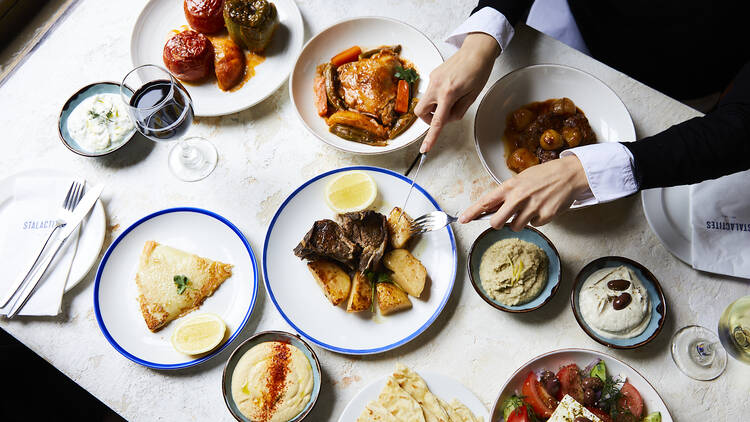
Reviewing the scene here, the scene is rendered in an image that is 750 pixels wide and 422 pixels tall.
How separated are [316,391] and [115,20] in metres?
2.17

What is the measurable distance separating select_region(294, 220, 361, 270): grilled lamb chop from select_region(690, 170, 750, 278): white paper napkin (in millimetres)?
1480

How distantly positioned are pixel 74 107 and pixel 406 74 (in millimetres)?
1620

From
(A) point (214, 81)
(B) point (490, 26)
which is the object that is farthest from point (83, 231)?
(B) point (490, 26)

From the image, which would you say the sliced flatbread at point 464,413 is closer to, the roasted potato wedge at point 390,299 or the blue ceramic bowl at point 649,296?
the roasted potato wedge at point 390,299

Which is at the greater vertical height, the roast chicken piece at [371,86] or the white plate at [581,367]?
the roast chicken piece at [371,86]

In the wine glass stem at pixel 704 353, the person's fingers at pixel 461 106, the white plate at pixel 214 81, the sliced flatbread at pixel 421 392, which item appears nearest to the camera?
the sliced flatbread at pixel 421 392

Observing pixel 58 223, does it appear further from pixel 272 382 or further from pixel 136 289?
pixel 272 382

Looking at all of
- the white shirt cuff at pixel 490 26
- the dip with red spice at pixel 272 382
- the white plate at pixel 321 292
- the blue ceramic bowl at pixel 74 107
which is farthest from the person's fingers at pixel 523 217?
the blue ceramic bowl at pixel 74 107

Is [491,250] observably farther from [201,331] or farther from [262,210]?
[201,331]

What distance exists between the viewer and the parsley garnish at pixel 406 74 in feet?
8.34

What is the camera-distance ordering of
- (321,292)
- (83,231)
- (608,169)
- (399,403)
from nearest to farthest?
(608,169) < (399,403) < (321,292) < (83,231)

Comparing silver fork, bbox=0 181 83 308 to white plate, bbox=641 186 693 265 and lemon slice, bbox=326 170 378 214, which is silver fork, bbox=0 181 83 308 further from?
white plate, bbox=641 186 693 265

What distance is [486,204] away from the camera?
2.00 meters

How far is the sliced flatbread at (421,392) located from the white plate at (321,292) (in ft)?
0.39
